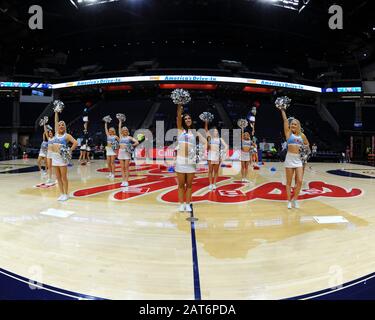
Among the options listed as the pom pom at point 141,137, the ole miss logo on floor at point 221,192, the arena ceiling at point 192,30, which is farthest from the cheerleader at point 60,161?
the arena ceiling at point 192,30

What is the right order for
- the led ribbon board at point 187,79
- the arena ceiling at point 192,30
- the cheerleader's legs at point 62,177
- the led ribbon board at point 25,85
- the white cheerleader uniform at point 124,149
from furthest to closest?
the led ribbon board at point 25,85, the led ribbon board at point 187,79, the arena ceiling at point 192,30, the white cheerleader uniform at point 124,149, the cheerleader's legs at point 62,177

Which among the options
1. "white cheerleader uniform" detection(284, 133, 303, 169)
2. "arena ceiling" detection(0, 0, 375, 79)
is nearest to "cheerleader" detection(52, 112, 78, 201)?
"white cheerleader uniform" detection(284, 133, 303, 169)

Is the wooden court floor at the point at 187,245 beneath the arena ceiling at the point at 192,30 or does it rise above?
beneath

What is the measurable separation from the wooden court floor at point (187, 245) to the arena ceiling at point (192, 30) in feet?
53.7

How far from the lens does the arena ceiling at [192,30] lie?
695 inches

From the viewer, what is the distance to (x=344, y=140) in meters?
24.9

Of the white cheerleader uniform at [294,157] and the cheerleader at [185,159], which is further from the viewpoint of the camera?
the white cheerleader uniform at [294,157]

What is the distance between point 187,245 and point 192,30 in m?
22.6

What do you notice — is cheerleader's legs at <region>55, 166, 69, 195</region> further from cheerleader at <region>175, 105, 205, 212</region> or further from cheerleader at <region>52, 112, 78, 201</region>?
cheerleader at <region>175, 105, 205, 212</region>

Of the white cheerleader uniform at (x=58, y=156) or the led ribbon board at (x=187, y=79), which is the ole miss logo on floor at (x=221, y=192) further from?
the led ribbon board at (x=187, y=79)

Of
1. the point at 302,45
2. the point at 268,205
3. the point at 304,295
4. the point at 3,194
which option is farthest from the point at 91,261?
the point at 302,45

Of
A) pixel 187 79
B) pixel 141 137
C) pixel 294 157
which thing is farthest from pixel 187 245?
pixel 187 79
